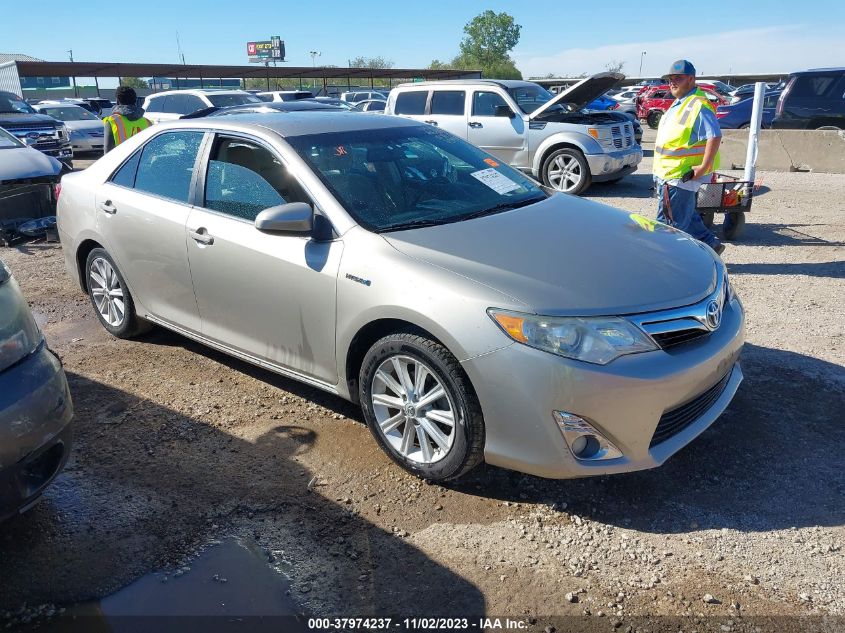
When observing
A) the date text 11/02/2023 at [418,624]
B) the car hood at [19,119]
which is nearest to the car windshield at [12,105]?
the car hood at [19,119]

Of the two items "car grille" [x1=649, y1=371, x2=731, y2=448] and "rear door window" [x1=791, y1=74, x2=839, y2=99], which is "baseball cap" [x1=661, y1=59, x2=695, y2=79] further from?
"rear door window" [x1=791, y1=74, x2=839, y2=99]

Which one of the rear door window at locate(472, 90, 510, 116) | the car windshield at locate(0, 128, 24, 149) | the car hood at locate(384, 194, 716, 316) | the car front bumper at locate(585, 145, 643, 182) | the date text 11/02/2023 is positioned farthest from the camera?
the rear door window at locate(472, 90, 510, 116)

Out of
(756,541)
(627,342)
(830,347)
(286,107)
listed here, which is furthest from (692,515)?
(286,107)

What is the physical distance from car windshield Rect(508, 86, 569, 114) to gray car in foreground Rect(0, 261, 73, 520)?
31.0 ft

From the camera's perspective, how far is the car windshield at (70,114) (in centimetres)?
2078

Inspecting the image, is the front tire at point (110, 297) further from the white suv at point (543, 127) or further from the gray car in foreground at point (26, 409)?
the white suv at point (543, 127)

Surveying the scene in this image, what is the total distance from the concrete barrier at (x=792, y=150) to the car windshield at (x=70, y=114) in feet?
59.7

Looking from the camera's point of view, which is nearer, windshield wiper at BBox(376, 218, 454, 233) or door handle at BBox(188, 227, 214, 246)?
windshield wiper at BBox(376, 218, 454, 233)

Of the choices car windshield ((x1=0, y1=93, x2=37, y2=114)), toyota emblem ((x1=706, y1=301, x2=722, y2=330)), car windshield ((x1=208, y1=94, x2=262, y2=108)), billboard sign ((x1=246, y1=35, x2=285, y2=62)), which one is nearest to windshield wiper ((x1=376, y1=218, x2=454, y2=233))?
toyota emblem ((x1=706, y1=301, x2=722, y2=330))

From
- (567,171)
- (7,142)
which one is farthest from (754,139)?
(7,142)

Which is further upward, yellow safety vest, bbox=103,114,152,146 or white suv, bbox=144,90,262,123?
yellow safety vest, bbox=103,114,152,146

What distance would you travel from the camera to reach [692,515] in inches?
117

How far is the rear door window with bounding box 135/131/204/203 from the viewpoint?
166 inches

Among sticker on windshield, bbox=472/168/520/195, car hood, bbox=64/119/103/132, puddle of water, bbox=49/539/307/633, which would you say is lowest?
puddle of water, bbox=49/539/307/633
